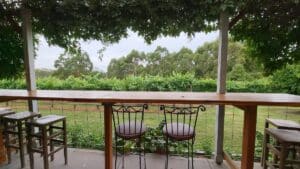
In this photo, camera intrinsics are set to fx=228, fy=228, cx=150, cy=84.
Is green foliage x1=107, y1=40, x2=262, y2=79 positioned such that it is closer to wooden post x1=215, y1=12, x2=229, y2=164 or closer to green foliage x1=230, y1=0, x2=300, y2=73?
green foliage x1=230, y1=0, x2=300, y2=73

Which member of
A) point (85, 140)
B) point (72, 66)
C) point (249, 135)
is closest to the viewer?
point (249, 135)

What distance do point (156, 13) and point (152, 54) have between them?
4.04 ft

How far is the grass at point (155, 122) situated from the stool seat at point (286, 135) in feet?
3.86

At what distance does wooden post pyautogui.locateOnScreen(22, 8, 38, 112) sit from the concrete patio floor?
2.61 ft

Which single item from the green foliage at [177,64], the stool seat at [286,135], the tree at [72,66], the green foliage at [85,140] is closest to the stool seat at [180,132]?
the stool seat at [286,135]

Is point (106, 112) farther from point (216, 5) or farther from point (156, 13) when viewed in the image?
point (216, 5)

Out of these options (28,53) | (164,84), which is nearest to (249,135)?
(164,84)

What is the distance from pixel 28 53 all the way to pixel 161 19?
1.95m

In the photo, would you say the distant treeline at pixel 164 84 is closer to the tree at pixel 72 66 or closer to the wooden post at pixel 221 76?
the tree at pixel 72 66

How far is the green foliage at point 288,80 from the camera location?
12.3 ft

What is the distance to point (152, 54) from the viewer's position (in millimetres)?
4020

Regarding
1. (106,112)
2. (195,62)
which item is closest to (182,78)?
(195,62)

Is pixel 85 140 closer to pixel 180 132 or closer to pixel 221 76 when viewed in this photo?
pixel 180 132

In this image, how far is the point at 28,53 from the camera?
325cm
